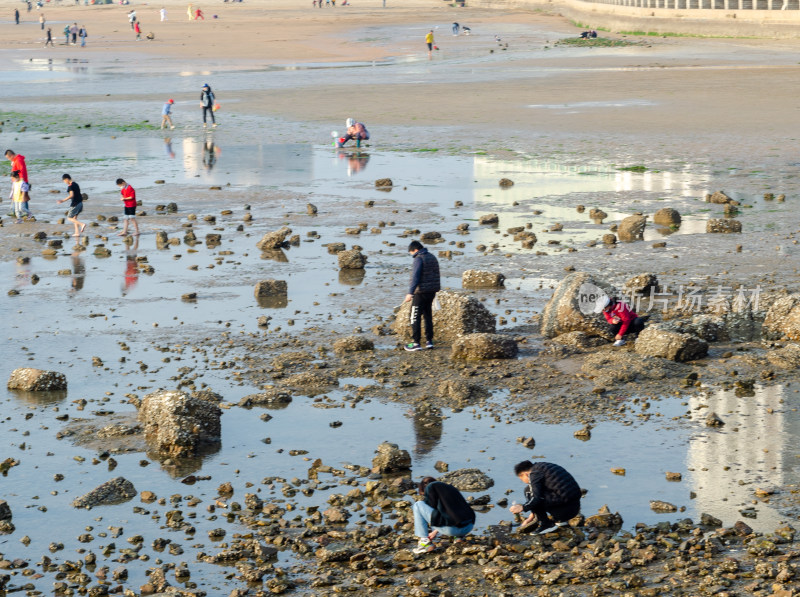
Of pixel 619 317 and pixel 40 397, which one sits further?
pixel 619 317

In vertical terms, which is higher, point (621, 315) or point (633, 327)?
point (621, 315)

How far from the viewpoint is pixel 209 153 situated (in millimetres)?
40969

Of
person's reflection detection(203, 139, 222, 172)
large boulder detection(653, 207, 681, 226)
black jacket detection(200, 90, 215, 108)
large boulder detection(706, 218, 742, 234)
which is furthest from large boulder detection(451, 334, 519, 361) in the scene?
black jacket detection(200, 90, 215, 108)

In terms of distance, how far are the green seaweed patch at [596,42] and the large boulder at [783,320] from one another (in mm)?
65050

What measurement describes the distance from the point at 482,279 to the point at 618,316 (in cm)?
413

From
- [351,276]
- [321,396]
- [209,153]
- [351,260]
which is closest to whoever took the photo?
[321,396]

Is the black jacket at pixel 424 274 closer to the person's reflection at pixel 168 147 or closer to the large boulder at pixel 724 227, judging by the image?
the large boulder at pixel 724 227

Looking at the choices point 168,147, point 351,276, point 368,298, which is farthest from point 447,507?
point 168,147

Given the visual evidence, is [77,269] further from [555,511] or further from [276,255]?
[555,511]

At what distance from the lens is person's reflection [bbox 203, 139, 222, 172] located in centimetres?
3834

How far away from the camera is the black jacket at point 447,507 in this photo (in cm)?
1112

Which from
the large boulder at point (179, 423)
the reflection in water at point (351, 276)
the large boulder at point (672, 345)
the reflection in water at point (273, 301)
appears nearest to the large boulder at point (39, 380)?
the large boulder at point (179, 423)

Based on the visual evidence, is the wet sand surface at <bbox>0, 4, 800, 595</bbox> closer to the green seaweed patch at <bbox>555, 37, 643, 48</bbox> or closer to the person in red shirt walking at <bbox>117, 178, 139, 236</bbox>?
the person in red shirt walking at <bbox>117, 178, 139, 236</bbox>

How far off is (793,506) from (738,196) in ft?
61.9
